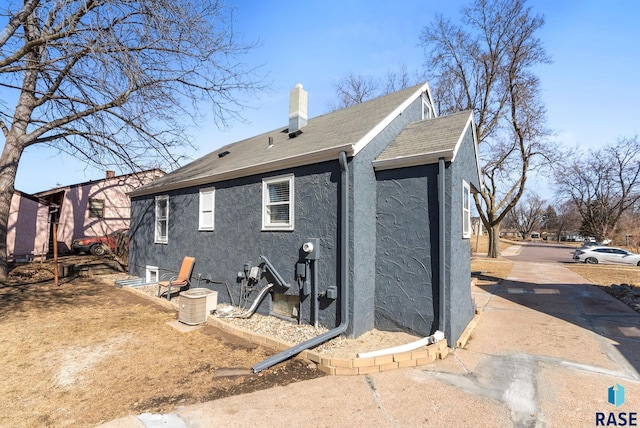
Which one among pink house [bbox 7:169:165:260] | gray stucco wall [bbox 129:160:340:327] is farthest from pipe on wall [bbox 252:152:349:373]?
pink house [bbox 7:169:165:260]

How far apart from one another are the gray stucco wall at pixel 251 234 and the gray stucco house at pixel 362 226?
0.08ft

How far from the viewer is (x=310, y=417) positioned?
3074 mm

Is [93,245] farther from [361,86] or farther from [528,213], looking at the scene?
[528,213]

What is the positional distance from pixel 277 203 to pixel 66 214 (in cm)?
1755

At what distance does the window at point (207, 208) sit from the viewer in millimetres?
8062

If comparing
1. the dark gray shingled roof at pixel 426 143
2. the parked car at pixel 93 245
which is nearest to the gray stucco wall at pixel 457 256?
the dark gray shingled roof at pixel 426 143

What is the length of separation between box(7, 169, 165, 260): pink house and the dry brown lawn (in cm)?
867

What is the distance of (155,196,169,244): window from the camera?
9.92m

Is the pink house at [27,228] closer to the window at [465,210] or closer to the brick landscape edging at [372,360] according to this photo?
the brick landscape edging at [372,360]

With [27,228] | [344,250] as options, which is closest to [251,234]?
[344,250]

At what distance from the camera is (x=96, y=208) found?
18375mm

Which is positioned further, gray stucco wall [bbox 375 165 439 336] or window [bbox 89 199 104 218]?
window [bbox 89 199 104 218]

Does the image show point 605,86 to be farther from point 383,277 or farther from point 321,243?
point 321,243

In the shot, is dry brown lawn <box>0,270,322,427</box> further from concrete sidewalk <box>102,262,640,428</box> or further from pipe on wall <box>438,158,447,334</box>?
pipe on wall <box>438,158,447,334</box>
